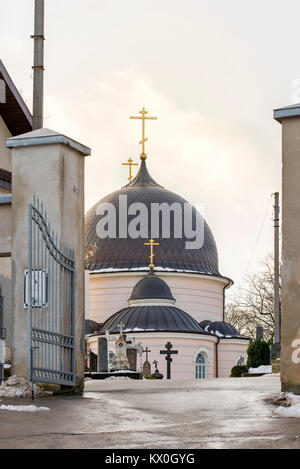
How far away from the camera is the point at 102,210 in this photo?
64875 millimetres

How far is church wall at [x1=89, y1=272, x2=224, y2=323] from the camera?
214 ft

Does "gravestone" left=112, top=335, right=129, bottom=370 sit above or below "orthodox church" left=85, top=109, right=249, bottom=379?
below

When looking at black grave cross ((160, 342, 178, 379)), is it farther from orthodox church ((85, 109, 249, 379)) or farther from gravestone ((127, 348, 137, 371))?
gravestone ((127, 348, 137, 371))

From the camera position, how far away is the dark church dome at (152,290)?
6147cm

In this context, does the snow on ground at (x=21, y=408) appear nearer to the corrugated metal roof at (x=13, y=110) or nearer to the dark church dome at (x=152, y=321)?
the corrugated metal roof at (x=13, y=110)

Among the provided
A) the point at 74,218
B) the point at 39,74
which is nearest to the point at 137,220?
the point at 39,74

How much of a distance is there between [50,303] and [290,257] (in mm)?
2953

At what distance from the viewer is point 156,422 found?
986cm

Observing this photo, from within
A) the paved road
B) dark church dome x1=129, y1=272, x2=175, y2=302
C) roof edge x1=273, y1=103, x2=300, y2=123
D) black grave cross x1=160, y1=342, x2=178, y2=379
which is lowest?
black grave cross x1=160, y1=342, x2=178, y2=379

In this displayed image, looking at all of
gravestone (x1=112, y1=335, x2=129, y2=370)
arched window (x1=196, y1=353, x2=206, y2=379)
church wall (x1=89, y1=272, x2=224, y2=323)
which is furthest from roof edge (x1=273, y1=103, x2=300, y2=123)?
church wall (x1=89, y1=272, x2=224, y2=323)

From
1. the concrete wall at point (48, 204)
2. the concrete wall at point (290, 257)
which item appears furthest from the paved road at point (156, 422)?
the concrete wall at point (48, 204)

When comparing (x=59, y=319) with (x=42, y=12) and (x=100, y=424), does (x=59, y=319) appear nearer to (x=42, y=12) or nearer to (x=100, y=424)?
(x=100, y=424)

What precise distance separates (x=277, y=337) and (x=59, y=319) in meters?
25.5

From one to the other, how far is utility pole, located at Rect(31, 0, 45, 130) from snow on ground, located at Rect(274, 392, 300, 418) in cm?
974
